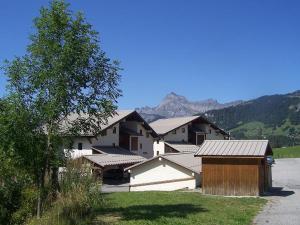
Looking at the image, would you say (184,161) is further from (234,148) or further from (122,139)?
(122,139)

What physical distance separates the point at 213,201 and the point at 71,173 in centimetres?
1132

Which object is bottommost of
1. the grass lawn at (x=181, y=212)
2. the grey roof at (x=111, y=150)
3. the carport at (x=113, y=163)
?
the grass lawn at (x=181, y=212)

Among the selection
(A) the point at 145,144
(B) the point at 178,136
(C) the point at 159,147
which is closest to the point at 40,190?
(A) the point at 145,144

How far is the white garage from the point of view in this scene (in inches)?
1639

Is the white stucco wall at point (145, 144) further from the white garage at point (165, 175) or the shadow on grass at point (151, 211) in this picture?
the shadow on grass at point (151, 211)

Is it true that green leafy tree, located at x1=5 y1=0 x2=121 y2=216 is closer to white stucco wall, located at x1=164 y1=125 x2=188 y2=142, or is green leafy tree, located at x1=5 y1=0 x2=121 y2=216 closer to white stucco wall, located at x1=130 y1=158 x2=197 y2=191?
white stucco wall, located at x1=130 y1=158 x2=197 y2=191

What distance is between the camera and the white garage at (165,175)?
Answer: 4162 centimetres

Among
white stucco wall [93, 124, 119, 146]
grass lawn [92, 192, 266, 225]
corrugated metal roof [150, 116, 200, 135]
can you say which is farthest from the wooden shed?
corrugated metal roof [150, 116, 200, 135]

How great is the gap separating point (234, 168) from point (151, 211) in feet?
40.5

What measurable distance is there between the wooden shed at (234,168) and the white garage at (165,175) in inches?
292

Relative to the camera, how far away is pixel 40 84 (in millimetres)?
17906

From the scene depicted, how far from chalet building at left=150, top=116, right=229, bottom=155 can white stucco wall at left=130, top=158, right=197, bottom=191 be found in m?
22.8

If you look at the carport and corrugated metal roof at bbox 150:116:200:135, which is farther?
corrugated metal roof at bbox 150:116:200:135

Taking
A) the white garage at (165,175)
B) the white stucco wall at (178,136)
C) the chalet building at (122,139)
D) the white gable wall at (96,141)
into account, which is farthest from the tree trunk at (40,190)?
the white stucco wall at (178,136)
